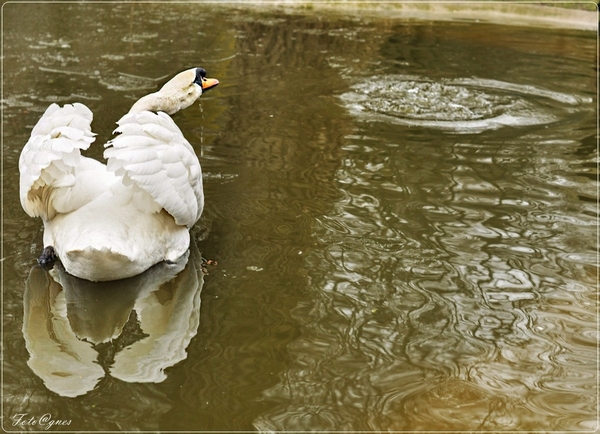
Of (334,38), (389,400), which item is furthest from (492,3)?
(389,400)

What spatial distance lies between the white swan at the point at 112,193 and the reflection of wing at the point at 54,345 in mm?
227

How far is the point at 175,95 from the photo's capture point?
5980mm

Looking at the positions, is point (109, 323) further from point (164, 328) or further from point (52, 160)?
point (52, 160)

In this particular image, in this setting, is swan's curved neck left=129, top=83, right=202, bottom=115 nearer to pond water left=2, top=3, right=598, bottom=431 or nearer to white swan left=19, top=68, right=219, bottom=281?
white swan left=19, top=68, right=219, bottom=281

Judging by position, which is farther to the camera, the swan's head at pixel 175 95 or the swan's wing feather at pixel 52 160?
the swan's head at pixel 175 95

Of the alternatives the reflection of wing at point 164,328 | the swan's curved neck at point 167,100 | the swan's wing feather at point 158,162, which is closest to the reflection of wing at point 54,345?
the reflection of wing at point 164,328

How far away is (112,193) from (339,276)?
163 centimetres

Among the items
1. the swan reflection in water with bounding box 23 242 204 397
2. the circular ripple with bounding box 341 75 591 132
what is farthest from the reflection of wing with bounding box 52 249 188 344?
the circular ripple with bounding box 341 75 591 132

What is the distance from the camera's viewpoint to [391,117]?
8.73m

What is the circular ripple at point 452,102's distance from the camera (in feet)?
28.5

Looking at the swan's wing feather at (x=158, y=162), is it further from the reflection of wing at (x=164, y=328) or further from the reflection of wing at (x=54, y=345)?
the reflection of wing at (x=54, y=345)

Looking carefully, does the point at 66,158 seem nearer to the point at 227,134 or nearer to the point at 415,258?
the point at 415,258

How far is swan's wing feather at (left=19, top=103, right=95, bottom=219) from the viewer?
484 cm

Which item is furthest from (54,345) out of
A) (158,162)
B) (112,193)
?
(158,162)
